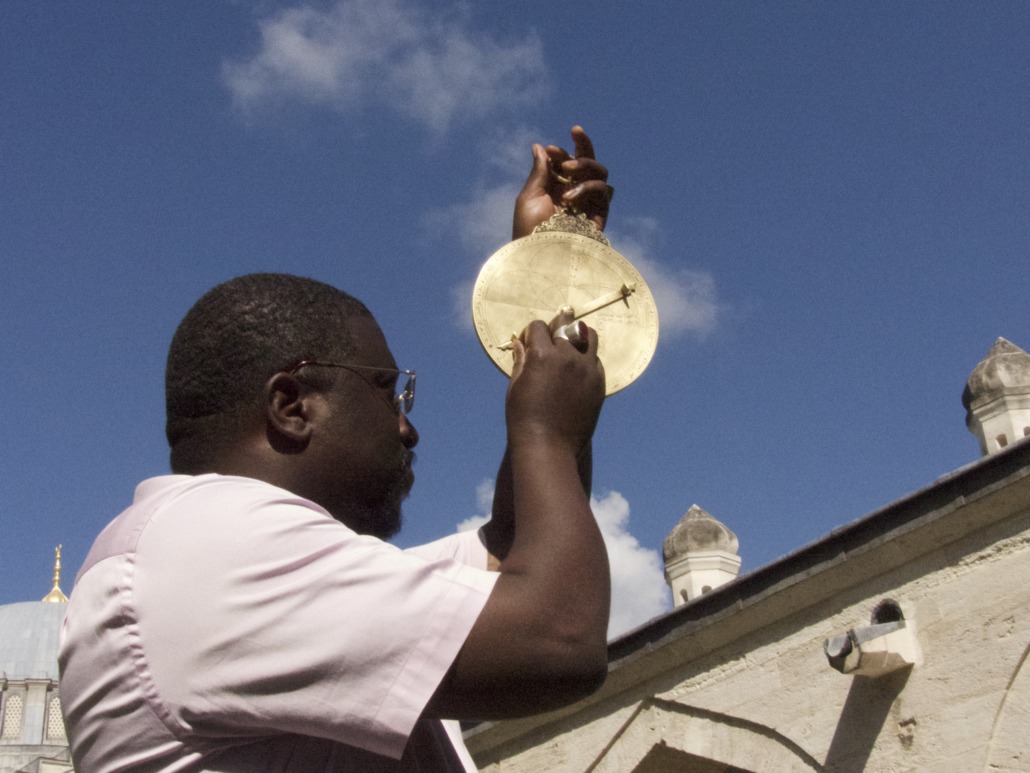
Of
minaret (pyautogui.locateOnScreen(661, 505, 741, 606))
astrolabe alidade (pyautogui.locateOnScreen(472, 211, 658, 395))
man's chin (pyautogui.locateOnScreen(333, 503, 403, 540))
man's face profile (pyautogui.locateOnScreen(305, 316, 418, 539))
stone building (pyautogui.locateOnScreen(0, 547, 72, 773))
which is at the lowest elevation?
man's chin (pyautogui.locateOnScreen(333, 503, 403, 540))

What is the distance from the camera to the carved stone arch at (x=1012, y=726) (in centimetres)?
612

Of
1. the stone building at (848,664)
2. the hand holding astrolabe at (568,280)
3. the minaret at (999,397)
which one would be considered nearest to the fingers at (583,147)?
the hand holding astrolabe at (568,280)

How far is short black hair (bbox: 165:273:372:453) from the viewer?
1.81 meters

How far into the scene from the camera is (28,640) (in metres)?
38.8

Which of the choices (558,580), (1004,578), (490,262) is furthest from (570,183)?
(1004,578)

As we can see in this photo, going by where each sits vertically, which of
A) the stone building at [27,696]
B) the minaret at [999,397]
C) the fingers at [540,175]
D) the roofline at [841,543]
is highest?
the stone building at [27,696]

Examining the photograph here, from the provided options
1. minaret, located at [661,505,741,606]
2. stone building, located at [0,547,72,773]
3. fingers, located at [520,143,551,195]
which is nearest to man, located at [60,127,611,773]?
fingers, located at [520,143,551,195]

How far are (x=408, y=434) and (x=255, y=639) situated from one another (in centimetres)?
62

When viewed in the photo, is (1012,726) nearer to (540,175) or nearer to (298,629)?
(540,175)

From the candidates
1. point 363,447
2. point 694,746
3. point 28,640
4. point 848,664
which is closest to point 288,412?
point 363,447

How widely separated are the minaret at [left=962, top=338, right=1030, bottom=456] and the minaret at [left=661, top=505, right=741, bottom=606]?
2.86m

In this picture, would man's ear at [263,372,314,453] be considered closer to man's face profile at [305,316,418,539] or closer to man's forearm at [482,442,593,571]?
man's face profile at [305,316,418,539]

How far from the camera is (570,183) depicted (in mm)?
2793

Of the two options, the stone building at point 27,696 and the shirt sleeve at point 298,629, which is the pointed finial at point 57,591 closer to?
the stone building at point 27,696
